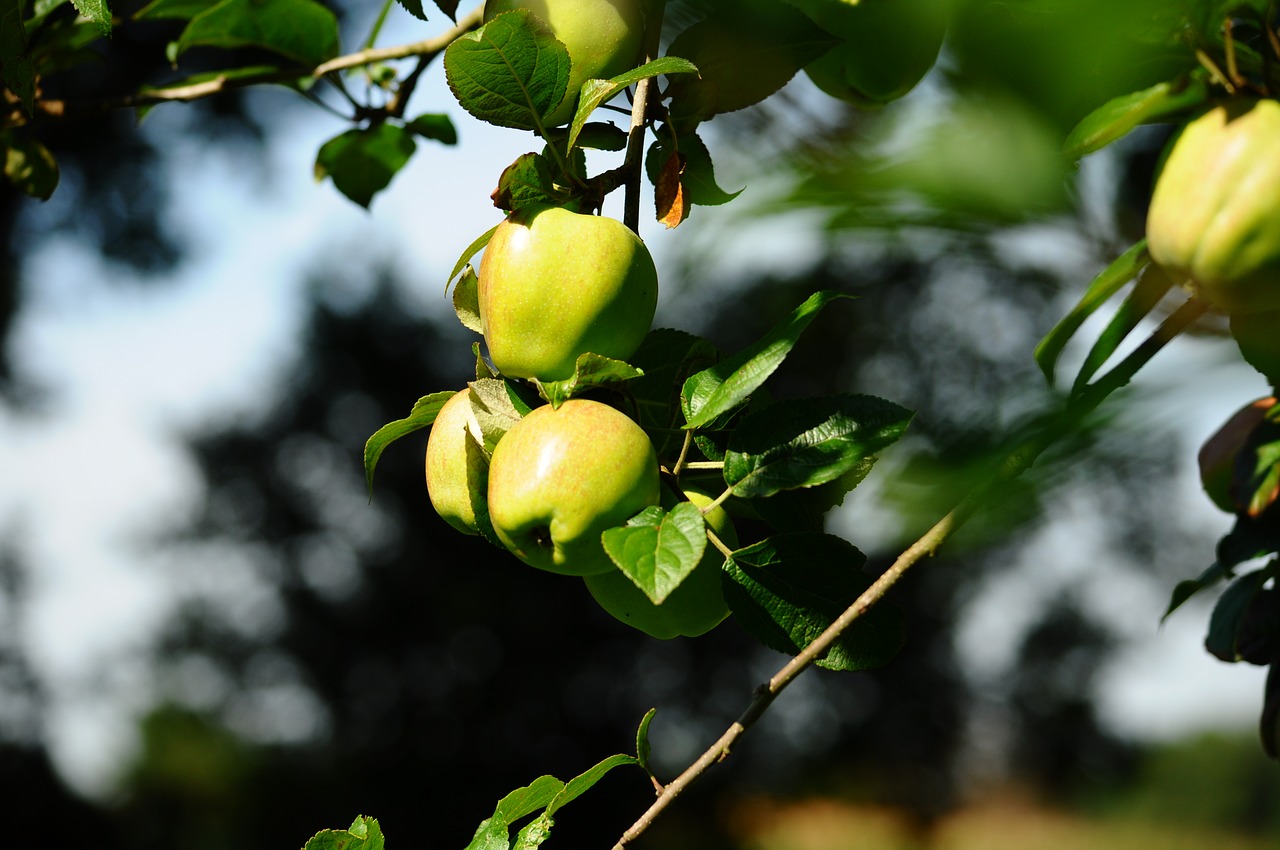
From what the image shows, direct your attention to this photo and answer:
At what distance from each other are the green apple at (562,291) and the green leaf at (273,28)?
0.49 m

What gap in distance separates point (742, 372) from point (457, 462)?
0.13m

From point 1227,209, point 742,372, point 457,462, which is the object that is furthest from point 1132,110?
point 457,462

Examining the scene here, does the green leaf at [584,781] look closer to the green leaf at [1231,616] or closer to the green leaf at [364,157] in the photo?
the green leaf at [1231,616]

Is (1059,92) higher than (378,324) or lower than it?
higher

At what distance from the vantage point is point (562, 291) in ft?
1.32

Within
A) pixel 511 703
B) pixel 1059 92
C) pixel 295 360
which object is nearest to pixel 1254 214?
pixel 1059 92

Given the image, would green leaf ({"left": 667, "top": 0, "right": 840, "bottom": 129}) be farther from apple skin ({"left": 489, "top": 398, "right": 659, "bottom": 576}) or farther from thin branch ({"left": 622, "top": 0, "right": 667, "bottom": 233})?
apple skin ({"left": 489, "top": 398, "right": 659, "bottom": 576})

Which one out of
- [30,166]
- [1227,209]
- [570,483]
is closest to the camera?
[1227,209]

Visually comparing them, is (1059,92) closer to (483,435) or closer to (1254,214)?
(1254,214)

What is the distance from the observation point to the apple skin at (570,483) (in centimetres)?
38

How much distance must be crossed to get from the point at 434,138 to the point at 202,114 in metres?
4.75

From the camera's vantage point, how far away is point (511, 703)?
7.82 metres

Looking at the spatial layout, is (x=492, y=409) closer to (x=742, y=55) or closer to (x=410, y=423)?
(x=410, y=423)

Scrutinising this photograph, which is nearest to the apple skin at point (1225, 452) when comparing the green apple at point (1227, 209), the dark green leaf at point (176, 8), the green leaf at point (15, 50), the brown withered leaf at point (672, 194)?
the green apple at point (1227, 209)
